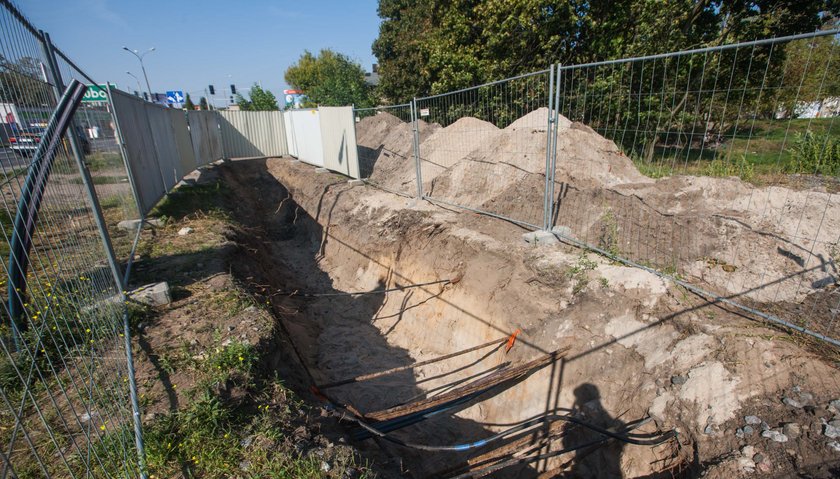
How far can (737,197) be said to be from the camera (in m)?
6.30

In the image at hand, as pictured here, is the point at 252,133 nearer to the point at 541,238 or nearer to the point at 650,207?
the point at 541,238

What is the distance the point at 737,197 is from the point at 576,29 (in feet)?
28.6

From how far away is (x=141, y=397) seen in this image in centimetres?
287

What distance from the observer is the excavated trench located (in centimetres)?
353

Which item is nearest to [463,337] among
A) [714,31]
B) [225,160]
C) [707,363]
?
[707,363]

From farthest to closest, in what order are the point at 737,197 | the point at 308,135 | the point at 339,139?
the point at 308,135 → the point at 339,139 → the point at 737,197

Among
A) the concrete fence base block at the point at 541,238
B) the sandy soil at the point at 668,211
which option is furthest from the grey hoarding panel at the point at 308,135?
the concrete fence base block at the point at 541,238

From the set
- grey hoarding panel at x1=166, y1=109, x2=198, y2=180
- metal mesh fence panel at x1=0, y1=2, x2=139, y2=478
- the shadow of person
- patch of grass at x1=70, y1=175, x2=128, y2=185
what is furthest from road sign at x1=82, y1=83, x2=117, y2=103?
the shadow of person

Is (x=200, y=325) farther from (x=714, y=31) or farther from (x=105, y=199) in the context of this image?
(x=714, y=31)

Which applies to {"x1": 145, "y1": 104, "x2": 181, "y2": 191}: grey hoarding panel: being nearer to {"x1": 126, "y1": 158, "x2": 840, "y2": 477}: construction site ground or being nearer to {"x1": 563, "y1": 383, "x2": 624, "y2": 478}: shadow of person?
{"x1": 126, "y1": 158, "x2": 840, "y2": 477}: construction site ground

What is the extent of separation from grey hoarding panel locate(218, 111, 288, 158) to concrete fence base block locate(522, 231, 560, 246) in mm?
15624

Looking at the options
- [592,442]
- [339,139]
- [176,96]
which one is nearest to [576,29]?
[339,139]

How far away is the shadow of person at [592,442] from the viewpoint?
12.0 ft

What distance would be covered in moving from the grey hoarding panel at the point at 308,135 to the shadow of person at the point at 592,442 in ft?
39.2
